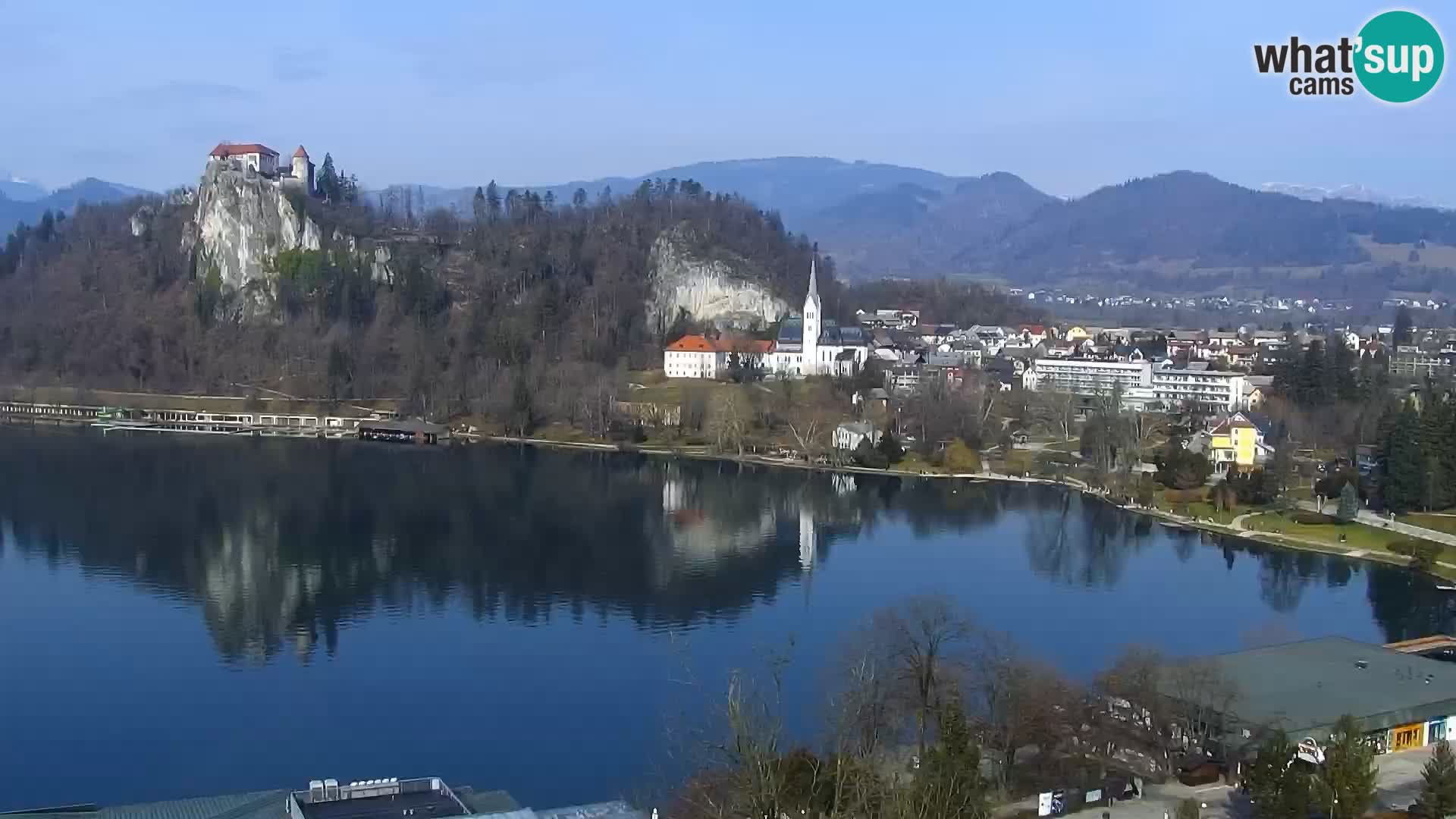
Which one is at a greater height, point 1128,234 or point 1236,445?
point 1128,234

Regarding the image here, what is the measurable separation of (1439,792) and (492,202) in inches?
1413

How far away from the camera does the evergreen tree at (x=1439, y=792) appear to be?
6.39m

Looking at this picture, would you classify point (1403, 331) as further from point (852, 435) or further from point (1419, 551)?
point (1419, 551)

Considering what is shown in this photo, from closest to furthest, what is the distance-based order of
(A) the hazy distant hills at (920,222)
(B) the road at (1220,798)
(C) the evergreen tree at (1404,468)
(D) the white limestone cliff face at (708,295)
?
A: (B) the road at (1220,798) → (C) the evergreen tree at (1404,468) → (D) the white limestone cliff face at (708,295) → (A) the hazy distant hills at (920,222)

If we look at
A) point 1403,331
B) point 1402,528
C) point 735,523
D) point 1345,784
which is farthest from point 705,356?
point 1345,784

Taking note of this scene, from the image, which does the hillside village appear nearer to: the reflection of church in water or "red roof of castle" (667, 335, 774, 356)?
"red roof of castle" (667, 335, 774, 356)

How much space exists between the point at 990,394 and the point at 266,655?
17.0 metres

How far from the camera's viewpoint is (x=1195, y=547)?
1590 cm

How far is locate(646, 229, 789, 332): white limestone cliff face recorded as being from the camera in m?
32.4

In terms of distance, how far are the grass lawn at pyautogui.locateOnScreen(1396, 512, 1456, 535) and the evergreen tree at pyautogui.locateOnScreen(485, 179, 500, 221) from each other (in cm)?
2727

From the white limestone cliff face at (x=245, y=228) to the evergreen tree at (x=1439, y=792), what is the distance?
3106cm

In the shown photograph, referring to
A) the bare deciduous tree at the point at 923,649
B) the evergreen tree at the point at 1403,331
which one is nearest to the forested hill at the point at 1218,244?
the evergreen tree at the point at 1403,331

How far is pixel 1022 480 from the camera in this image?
20.6m

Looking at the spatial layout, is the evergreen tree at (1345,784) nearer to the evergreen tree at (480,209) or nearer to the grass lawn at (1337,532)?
the grass lawn at (1337,532)
